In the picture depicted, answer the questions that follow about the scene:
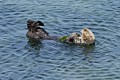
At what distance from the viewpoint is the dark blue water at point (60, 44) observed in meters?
18.6

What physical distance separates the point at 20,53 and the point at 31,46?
1.24m

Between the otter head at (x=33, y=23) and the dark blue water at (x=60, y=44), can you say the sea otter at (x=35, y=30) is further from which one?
the dark blue water at (x=60, y=44)

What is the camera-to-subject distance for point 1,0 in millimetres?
27625

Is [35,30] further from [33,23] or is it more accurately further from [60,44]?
[60,44]

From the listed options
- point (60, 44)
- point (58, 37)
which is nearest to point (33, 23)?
point (58, 37)

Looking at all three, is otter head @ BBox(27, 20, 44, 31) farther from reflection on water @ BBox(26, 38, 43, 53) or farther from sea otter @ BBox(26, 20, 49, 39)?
reflection on water @ BBox(26, 38, 43, 53)

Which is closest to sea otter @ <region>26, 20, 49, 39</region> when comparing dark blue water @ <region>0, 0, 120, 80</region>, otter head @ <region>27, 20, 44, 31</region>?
otter head @ <region>27, 20, 44, 31</region>

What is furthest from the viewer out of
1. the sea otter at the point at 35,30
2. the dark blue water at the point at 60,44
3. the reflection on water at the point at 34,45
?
the sea otter at the point at 35,30

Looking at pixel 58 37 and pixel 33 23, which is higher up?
pixel 33 23

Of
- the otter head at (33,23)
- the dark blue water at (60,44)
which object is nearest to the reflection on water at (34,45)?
the dark blue water at (60,44)

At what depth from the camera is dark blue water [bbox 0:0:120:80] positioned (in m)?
18.6

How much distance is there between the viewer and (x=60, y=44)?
2159cm

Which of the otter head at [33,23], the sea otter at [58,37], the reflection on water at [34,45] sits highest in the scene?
the otter head at [33,23]

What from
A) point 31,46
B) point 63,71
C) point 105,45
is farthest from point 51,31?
point 63,71
